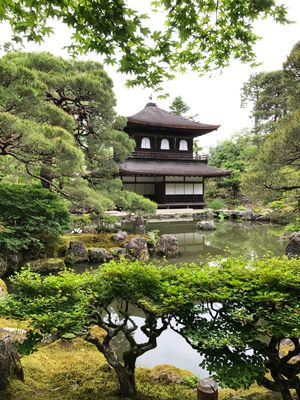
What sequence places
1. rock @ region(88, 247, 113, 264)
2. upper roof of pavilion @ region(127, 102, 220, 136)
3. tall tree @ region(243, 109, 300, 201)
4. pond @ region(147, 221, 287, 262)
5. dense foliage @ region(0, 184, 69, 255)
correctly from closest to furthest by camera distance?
tall tree @ region(243, 109, 300, 201) < dense foliage @ region(0, 184, 69, 255) < rock @ region(88, 247, 113, 264) < pond @ region(147, 221, 287, 262) < upper roof of pavilion @ region(127, 102, 220, 136)

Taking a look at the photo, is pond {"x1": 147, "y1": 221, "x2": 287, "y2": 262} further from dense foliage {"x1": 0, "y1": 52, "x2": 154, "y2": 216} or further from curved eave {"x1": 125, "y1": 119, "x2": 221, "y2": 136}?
curved eave {"x1": 125, "y1": 119, "x2": 221, "y2": 136}

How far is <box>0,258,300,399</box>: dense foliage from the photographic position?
7.80ft

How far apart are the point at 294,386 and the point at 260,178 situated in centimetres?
721

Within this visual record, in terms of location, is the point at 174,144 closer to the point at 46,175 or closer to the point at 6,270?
the point at 46,175

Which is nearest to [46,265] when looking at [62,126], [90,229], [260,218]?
[90,229]

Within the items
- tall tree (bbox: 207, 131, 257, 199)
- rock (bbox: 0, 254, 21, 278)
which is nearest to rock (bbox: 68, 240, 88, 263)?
rock (bbox: 0, 254, 21, 278)

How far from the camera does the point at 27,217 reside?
28.1ft

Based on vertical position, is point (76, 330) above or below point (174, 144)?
below

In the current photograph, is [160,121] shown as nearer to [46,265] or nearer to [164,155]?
[164,155]

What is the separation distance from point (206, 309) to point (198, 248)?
405 inches

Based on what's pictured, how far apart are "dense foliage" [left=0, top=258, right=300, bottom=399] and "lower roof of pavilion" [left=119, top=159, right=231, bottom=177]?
1792 centimetres

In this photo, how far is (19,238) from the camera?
27.7 ft

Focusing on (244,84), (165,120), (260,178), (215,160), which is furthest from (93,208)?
(244,84)

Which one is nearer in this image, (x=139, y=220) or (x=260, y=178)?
(x=260, y=178)
